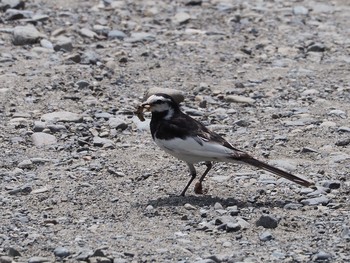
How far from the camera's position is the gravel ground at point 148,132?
810cm

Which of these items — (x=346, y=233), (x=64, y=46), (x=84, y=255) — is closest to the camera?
(x=84, y=255)

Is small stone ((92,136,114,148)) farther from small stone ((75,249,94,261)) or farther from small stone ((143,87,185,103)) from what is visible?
small stone ((75,249,94,261))

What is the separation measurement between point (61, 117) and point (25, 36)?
2.72 meters

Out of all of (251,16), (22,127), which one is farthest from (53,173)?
(251,16)

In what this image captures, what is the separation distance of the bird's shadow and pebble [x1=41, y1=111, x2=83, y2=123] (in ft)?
8.16

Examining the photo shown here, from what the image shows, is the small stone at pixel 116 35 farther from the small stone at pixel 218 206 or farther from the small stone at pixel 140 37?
the small stone at pixel 218 206

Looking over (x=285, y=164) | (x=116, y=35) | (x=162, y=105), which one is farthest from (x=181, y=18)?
(x=162, y=105)

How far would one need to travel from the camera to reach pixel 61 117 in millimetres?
11359

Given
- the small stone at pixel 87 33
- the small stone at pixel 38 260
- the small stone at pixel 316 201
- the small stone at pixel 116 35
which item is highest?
the small stone at pixel 38 260

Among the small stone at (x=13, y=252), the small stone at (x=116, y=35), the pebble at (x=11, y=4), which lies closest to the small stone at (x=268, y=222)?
the small stone at (x=13, y=252)

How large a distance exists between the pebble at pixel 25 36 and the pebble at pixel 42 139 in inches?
124

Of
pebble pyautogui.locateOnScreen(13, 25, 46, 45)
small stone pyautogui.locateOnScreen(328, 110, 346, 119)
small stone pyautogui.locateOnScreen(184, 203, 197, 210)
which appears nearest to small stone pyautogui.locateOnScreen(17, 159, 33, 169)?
small stone pyautogui.locateOnScreen(184, 203, 197, 210)

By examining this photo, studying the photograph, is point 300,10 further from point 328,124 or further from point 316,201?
point 316,201

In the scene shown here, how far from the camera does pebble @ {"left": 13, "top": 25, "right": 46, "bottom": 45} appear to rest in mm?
13719
